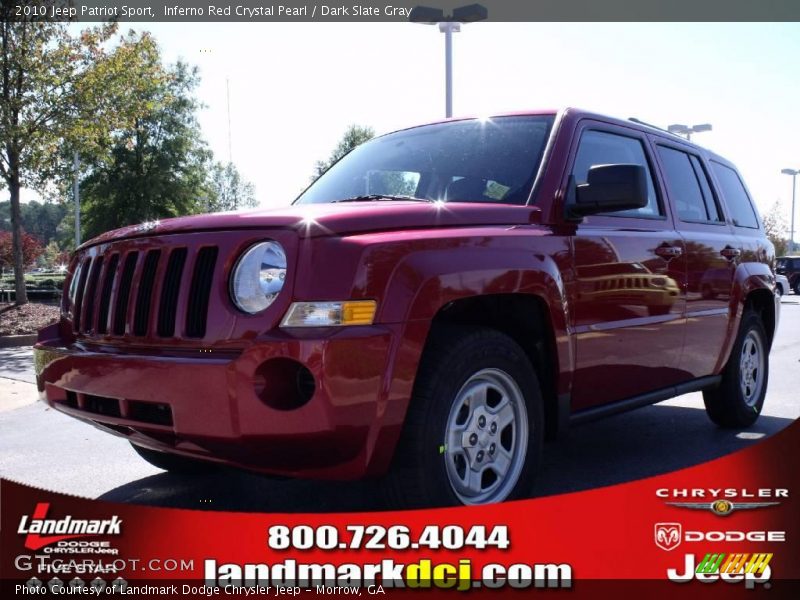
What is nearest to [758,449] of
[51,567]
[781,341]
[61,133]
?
[51,567]

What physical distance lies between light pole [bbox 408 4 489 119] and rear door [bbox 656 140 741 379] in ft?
24.6

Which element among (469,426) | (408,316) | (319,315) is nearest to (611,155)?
(469,426)

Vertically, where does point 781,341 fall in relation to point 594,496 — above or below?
below

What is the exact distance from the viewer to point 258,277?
2557 millimetres

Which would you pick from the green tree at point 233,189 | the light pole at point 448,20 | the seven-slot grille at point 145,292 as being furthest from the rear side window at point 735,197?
the green tree at point 233,189

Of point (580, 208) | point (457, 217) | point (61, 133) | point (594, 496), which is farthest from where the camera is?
point (61, 133)

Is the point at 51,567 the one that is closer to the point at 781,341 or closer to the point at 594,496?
the point at 594,496

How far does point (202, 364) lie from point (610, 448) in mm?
3030

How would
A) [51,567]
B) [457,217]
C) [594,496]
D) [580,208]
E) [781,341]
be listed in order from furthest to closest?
1. [781,341]
2. [580,208]
3. [457,217]
4. [594,496]
5. [51,567]

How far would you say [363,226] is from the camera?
2.67 m

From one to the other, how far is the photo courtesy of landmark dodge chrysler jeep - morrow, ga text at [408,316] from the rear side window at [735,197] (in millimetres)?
1253

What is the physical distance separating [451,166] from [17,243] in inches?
540

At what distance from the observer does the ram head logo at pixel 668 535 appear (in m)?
2.56

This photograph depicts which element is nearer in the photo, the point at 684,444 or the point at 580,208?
the point at 580,208
